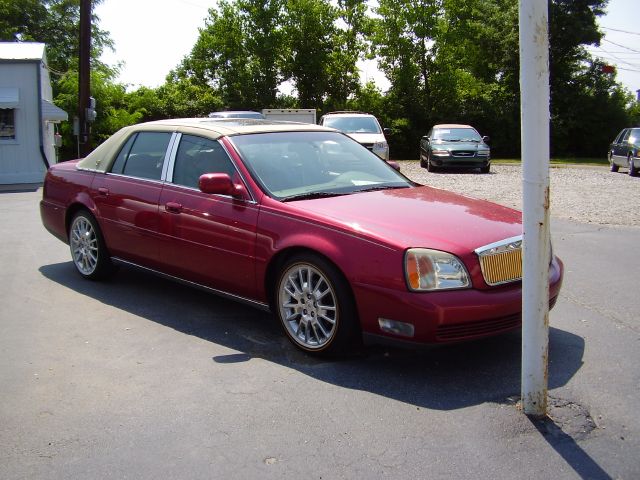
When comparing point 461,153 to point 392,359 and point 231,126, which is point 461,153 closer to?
point 231,126

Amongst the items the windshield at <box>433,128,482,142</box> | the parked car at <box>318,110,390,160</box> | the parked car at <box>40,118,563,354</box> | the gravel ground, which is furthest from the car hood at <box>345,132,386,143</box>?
the parked car at <box>40,118,563,354</box>

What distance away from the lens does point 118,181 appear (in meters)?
6.49

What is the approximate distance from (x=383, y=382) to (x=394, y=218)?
42.4 inches

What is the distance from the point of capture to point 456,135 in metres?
23.6

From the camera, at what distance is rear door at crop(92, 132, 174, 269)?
604 centimetres

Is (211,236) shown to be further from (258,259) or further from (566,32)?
(566,32)

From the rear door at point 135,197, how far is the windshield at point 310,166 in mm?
936

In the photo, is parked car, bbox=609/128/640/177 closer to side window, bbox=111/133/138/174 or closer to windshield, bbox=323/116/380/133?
windshield, bbox=323/116/380/133

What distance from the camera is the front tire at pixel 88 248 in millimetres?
6750

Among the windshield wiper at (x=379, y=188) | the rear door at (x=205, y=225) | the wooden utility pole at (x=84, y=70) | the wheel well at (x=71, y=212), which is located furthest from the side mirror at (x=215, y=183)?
the wooden utility pole at (x=84, y=70)

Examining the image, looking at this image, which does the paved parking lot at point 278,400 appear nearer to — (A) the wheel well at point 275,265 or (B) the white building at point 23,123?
(A) the wheel well at point 275,265

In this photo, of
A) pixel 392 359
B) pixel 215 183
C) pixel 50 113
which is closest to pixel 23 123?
pixel 50 113

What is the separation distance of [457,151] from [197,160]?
17.6m

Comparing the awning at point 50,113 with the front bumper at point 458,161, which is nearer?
the awning at point 50,113
